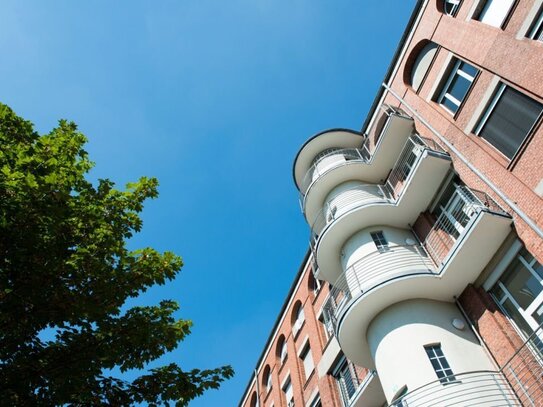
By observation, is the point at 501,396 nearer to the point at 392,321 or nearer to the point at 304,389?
the point at 392,321

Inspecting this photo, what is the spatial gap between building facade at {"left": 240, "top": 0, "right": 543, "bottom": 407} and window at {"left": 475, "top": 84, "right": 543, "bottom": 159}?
0.04m

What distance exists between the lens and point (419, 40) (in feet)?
54.9

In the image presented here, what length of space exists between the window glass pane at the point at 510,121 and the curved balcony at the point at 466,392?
575 cm

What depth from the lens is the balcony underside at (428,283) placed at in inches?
410

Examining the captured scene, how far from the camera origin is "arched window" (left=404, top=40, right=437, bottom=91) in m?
16.3

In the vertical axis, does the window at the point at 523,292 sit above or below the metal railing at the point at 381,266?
below

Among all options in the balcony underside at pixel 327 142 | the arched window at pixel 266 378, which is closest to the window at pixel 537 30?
the balcony underside at pixel 327 142

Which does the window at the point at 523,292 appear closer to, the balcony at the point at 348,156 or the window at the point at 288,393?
the balcony at the point at 348,156

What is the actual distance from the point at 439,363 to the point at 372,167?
8.81m

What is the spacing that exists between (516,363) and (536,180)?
4.22 m

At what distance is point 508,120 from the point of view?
11461 mm

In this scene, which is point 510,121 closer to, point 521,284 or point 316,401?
point 521,284

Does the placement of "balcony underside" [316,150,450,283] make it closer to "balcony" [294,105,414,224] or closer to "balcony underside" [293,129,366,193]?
"balcony" [294,105,414,224]

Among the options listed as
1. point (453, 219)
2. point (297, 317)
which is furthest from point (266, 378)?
point (453, 219)
